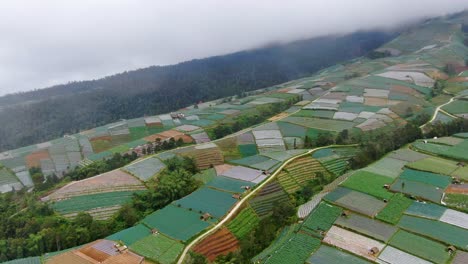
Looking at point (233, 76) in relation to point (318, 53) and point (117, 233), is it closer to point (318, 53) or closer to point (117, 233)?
point (318, 53)

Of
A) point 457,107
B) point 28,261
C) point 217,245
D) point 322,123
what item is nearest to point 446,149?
point 322,123

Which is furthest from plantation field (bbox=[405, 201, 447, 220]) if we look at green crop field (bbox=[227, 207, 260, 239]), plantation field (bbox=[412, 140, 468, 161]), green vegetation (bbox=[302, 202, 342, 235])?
green crop field (bbox=[227, 207, 260, 239])

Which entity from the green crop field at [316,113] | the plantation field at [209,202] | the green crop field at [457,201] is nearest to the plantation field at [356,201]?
the green crop field at [457,201]

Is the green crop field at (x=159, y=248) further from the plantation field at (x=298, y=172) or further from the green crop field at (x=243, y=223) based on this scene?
the plantation field at (x=298, y=172)

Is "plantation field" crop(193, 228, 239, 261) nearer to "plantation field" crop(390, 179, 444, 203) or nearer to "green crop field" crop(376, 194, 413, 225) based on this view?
"green crop field" crop(376, 194, 413, 225)

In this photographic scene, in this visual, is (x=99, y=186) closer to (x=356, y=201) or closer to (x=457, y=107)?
(x=356, y=201)

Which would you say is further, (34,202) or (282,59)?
(282,59)

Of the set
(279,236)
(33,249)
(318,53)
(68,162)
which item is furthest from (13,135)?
(318,53)
